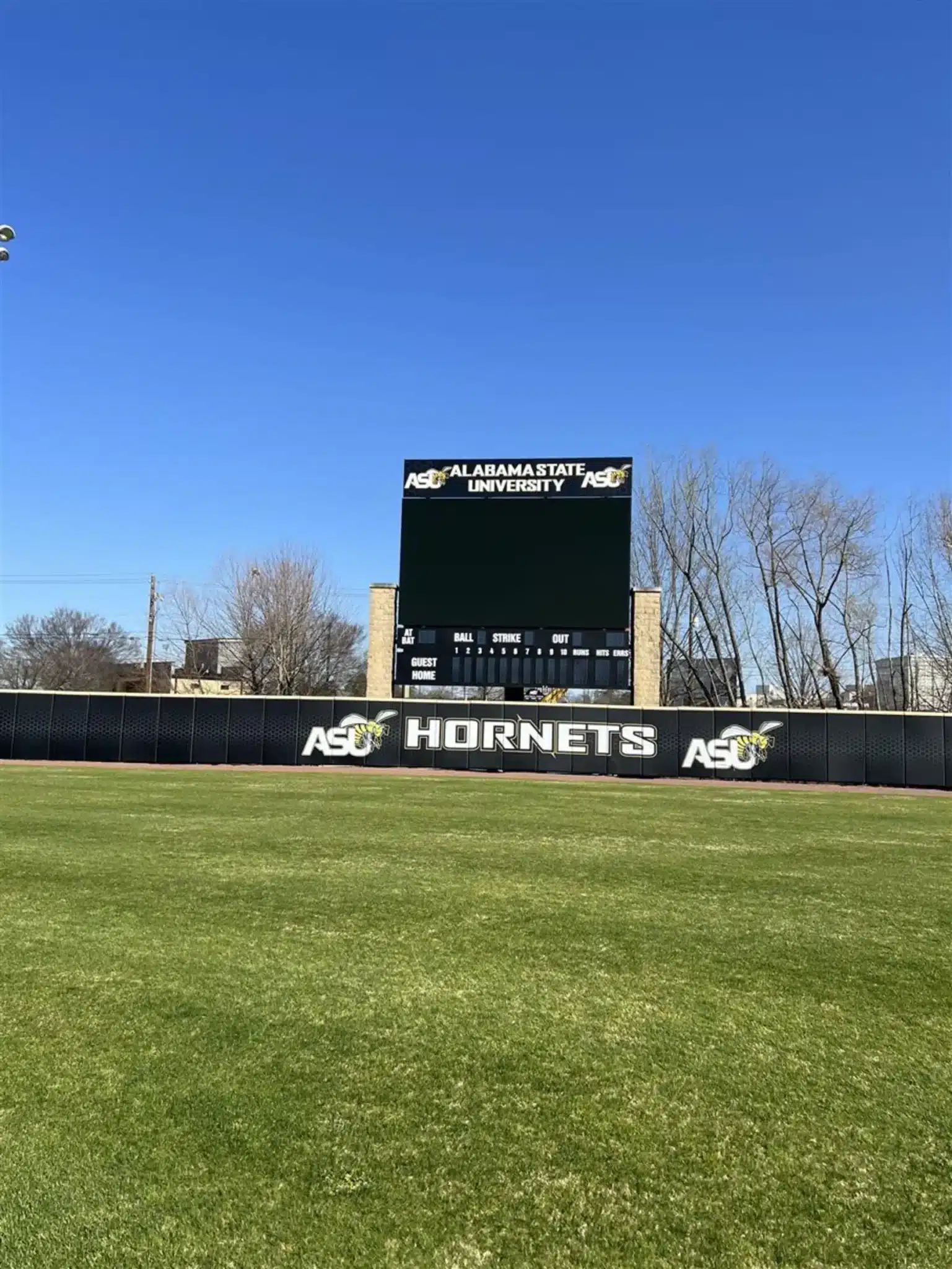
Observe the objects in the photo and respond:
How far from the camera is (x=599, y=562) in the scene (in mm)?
25297

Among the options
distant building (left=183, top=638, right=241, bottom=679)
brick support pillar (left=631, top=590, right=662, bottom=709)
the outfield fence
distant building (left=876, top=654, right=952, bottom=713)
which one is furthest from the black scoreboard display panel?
distant building (left=183, top=638, right=241, bottom=679)

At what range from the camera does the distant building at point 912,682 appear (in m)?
42.0

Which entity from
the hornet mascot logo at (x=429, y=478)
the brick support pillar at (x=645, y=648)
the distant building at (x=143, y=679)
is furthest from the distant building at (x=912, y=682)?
the distant building at (x=143, y=679)

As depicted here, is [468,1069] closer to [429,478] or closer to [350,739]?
[350,739]

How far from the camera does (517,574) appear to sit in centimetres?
2553

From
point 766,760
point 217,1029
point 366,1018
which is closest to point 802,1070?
point 366,1018

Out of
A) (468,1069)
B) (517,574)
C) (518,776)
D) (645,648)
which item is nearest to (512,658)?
(517,574)

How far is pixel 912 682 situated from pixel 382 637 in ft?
96.3

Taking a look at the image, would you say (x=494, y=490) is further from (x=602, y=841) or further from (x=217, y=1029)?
(x=217, y=1029)

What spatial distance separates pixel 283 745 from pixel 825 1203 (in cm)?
2193

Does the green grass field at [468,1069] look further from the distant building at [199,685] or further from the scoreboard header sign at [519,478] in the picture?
the distant building at [199,685]

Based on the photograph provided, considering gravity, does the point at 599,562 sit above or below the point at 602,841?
above

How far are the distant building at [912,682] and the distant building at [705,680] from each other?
746 centimetres

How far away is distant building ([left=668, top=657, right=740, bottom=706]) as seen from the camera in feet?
140
